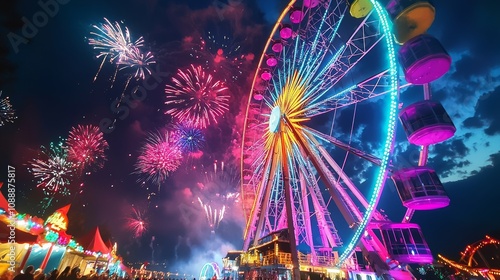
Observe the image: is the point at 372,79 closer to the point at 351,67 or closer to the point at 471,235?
the point at 351,67

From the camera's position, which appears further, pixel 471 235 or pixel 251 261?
pixel 471 235

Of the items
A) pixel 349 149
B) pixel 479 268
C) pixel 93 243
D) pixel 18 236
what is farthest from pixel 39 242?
pixel 479 268

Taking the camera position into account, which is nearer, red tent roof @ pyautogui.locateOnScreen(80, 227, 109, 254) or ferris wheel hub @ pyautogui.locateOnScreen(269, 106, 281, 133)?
red tent roof @ pyautogui.locateOnScreen(80, 227, 109, 254)


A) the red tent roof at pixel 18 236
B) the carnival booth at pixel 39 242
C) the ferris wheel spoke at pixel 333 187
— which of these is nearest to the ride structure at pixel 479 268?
the ferris wheel spoke at pixel 333 187

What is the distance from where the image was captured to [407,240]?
626 inches

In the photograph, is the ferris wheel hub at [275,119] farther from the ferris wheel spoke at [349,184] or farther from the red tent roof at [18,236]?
the red tent roof at [18,236]

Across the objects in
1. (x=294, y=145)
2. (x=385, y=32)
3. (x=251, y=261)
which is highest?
(x=385, y=32)

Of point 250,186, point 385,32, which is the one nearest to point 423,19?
point 385,32

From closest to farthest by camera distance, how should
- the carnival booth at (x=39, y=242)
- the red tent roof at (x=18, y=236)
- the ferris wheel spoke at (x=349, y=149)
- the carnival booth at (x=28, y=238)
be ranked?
the red tent roof at (x=18, y=236)
the carnival booth at (x=28, y=238)
the carnival booth at (x=39, y=242)
the ferris wheel spoke at (x=349, y=149)

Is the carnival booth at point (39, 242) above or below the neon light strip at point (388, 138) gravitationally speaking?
below

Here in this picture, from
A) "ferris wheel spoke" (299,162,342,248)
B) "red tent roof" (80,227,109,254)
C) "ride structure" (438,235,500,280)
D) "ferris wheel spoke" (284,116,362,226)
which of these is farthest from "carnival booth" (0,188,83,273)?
"ride structure" (438,235,500,280)

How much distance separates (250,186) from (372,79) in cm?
1704

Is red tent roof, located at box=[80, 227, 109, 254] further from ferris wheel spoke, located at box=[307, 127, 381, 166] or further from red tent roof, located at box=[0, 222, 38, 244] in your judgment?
ferris wheel spoke, located at box=[307, 127, 381, 166]

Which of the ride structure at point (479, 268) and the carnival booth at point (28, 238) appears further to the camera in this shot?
the ride structure at point (479, 268)
